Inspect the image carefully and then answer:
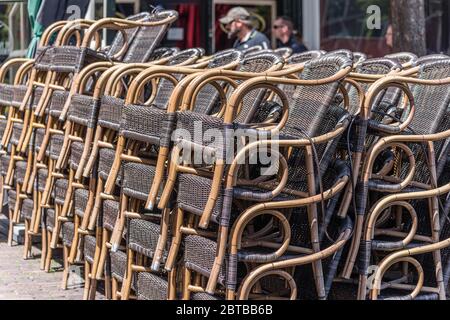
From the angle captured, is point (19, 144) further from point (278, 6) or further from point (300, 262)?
point (278, 6)

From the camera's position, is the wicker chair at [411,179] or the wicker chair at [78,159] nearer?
the wicker chair at [411,179]

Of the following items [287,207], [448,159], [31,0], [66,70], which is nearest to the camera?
[287,207]

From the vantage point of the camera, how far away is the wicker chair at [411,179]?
4.78m

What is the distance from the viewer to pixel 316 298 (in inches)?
187

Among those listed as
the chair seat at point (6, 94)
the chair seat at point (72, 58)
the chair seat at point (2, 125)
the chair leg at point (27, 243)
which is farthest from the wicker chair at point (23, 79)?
the chair leg at point (27, 243)

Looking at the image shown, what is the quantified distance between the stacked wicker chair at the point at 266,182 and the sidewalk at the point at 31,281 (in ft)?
0.91

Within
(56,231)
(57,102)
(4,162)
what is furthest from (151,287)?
(4,162)

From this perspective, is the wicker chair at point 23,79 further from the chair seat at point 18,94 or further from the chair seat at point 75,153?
the chair seat at point 75,153

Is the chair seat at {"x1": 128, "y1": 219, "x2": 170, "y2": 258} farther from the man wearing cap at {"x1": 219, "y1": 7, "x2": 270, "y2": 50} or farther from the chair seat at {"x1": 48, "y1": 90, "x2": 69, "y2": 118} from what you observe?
the man wearing cap at {"x1": 219, "y1": 7, "x2": 270, "y2": 50}

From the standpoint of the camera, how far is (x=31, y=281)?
652cm

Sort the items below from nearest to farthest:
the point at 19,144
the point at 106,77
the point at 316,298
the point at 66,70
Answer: the point at 316,298 < the point at 106,77 < the point at 66,70 < the point at 19,144

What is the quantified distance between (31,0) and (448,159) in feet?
15.1

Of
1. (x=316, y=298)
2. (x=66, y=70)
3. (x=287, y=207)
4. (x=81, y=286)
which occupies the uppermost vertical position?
(x=66, y=70)
